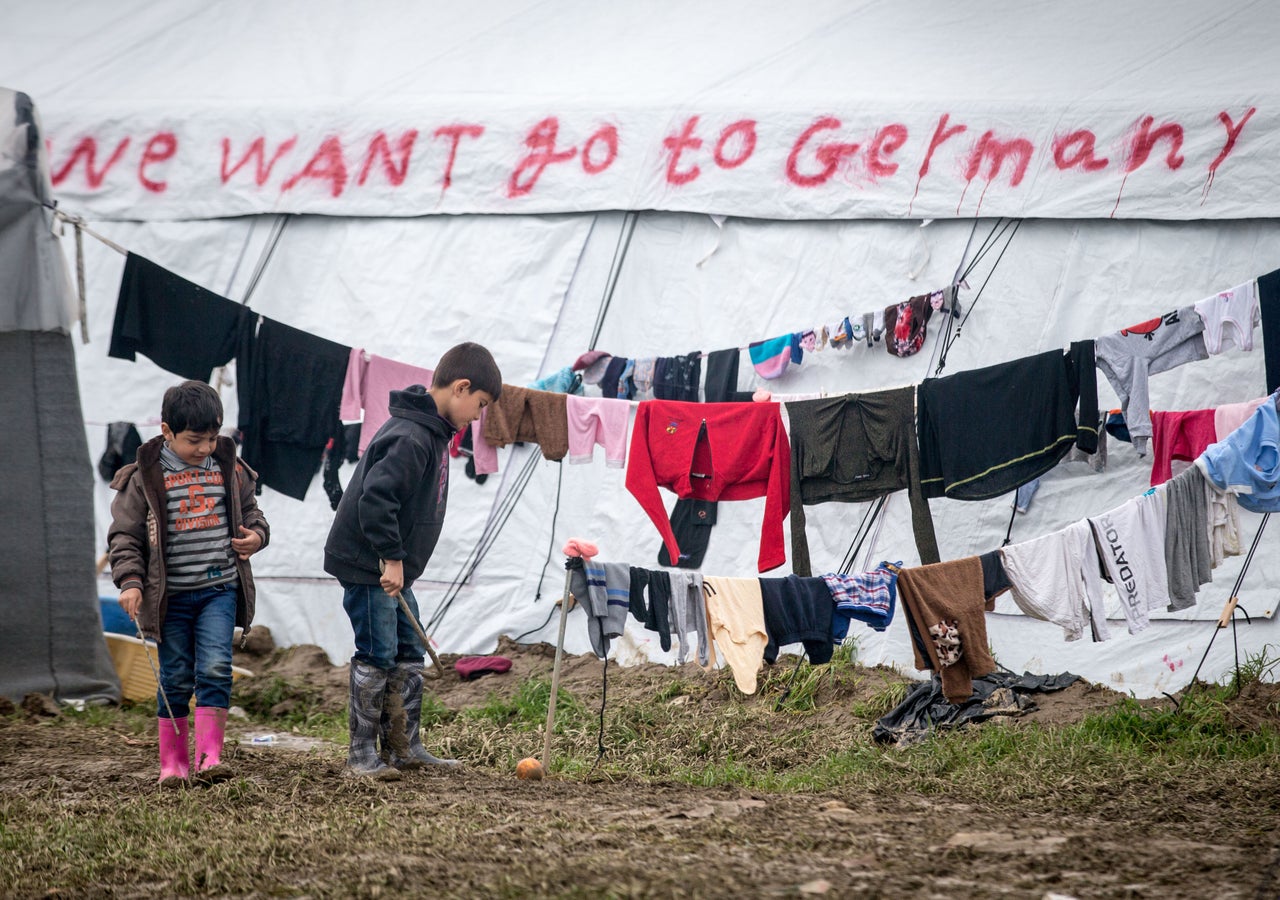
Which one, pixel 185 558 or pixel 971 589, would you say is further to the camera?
pixel 971 589

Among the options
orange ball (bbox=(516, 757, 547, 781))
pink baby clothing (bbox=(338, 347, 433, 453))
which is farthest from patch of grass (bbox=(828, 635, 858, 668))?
pink baby clothing (bbox=(338, 347, 433, 453))

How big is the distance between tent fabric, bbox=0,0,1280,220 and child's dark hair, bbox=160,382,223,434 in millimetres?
3455

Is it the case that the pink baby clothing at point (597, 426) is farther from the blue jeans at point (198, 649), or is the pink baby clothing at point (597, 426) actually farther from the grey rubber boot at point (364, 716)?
the blue jeans at point (198, 649)

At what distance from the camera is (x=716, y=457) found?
5547 millimetres

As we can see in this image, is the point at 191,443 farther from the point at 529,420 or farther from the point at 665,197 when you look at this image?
the point at 665,197

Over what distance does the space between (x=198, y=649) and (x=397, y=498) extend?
0.87m

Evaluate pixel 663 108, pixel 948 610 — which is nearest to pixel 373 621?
pixel 948 610

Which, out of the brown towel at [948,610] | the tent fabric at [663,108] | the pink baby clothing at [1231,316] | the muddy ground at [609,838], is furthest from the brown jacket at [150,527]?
the pink baby clothing at [1231,316]

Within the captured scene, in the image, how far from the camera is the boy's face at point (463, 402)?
4.43 m

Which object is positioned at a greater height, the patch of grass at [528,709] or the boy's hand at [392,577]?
the boy's hand at [392,577]

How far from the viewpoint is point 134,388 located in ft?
27.0

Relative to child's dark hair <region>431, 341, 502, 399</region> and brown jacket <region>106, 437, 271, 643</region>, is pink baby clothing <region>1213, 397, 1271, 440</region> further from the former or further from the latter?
brown jacket <region>106, 437, 271, 643</region>

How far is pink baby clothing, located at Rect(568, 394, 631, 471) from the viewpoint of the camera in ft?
18.9

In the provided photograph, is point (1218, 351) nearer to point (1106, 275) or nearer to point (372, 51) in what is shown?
point (1106, 275)
